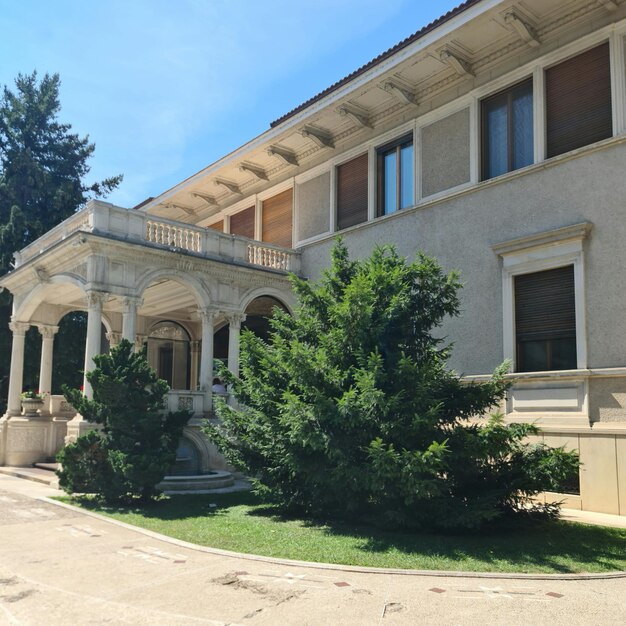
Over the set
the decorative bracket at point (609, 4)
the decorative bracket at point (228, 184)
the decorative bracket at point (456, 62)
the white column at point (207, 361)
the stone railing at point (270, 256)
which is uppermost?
the decorative bracket at point (456, 62)

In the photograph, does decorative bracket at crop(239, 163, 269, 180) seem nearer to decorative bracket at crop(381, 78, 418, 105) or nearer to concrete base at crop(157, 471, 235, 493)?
decorative bracket at crop(381, 78, 418, 105)

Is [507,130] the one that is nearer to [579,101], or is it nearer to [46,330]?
[579,101]

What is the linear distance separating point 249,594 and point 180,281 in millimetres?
11683

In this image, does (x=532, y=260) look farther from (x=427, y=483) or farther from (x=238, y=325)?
(x=238, y=325)

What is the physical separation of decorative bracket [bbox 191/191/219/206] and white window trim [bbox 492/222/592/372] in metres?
12.8

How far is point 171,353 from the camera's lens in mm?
24906

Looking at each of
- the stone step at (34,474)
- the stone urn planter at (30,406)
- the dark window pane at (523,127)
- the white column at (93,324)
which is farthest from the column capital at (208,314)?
the dark window pane at (523,127)

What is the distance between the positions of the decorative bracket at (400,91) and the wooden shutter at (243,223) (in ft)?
24.5

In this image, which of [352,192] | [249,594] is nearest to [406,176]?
[352,192]

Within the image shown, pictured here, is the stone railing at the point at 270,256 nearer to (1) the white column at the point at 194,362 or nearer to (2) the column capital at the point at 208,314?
(2) the column capital at the point at 208,314

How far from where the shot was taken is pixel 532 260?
13.3 m

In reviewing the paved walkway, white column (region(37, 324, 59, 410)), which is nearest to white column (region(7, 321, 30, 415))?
white column (region(37, 324, 59, 410))

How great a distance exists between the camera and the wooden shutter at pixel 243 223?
880 inches

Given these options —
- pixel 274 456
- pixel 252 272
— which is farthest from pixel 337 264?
pixel 252 272
